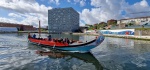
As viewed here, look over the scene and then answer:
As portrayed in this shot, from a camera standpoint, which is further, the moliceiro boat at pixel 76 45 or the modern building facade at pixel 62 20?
the modern building facade at pixel 62 20

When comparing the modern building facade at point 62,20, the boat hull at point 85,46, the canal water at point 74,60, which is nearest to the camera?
the canal water at point 74,60

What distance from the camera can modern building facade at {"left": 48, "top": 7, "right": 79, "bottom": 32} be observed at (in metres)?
164

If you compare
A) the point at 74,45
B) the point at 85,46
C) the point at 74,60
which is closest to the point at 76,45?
the point at 74,45

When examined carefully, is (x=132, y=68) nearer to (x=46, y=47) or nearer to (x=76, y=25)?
(x=46, y=47)

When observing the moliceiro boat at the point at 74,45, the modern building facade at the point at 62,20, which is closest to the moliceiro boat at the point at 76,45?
the moliceiro boat at the point at 74,45

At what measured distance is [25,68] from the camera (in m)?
14.3

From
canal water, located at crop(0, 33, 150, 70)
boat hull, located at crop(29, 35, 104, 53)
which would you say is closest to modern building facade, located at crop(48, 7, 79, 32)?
boat hull, located at crop(29, 35, 104, 53)

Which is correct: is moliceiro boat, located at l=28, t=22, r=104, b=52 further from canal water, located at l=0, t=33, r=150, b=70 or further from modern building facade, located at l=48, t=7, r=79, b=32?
modern building facade, located at l=48, t=7, r=79, b=32

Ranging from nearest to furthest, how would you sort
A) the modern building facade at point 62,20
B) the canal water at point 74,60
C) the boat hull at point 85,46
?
the canal water at point 74,60 → the boat hull at point 85,46 → the modern building facade at point 62,20

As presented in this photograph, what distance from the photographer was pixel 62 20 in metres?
167

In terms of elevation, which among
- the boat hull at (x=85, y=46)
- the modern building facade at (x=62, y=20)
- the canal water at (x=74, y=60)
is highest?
the modern building facade at (x=62, y=20)

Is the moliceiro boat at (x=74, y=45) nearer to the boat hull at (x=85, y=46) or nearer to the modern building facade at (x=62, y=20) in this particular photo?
the boat hull at (x=85, y=46)

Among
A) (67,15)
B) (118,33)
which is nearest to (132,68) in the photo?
(118,33)

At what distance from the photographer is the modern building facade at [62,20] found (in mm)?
163875
